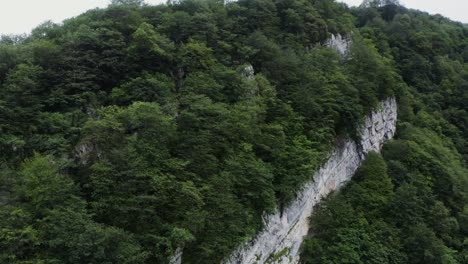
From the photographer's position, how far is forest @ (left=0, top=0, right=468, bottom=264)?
46.8ft

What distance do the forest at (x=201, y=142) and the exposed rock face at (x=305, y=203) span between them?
2.16ft

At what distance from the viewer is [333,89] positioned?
90.9 ft

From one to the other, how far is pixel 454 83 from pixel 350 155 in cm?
2563

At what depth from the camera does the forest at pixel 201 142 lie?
46.8ft

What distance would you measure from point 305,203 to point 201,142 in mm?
7964

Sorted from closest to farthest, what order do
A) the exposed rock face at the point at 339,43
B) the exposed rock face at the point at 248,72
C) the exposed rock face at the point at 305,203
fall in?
the exposed rock face at the point at 305,203
the exposed rock face at the point at 248,72
the exposed rock face at the point at 339,43

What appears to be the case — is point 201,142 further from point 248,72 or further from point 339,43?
point 339,43

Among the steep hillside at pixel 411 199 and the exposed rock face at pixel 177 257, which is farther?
the steep hillside at pixel 411 199

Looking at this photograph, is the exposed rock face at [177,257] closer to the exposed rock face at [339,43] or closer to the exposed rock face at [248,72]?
the exposed rock face at [248,72]

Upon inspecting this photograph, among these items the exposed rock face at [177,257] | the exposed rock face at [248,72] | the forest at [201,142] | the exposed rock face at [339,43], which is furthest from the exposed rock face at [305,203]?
the exposed rock face at [248,72]

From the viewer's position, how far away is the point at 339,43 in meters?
36.3

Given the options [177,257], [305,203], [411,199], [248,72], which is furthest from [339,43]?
[177,257]

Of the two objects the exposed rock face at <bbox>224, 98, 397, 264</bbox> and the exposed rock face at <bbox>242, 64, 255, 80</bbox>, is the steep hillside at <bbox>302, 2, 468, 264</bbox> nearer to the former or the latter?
the exposed rock face at <bbox>224, 98, 397, 264</bbox>

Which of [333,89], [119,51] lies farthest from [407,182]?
[119,51]
